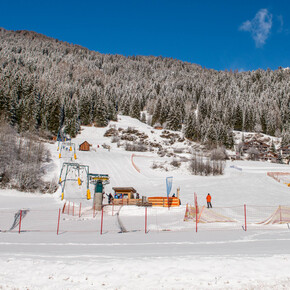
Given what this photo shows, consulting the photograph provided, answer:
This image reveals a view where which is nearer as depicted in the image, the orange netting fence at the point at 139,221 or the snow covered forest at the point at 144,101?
the orange netting fence at the point at 139,221

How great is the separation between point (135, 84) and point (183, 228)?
14536cm

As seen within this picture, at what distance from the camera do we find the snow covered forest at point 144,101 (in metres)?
74.9

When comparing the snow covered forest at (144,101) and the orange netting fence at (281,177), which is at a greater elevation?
the snow covered forest at (144,101)

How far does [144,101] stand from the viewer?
436 feet

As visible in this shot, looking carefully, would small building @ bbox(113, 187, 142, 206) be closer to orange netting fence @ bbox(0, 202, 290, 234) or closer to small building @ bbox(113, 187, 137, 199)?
small building @ bbox(113, 187, 137, 199)

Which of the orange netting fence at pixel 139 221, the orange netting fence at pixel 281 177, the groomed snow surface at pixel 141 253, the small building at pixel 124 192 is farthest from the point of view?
the orange netting fence at pixel 281 177

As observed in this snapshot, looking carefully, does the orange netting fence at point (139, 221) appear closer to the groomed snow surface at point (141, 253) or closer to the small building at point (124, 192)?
the groomed snow surface at point (141, 253)

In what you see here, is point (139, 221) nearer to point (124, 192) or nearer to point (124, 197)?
point (124, 192)

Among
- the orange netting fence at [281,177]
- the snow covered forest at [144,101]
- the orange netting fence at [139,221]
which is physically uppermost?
the snow covered forest at [144,101]

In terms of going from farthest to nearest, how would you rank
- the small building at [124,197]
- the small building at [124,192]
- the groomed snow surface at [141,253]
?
1. the small building at [124,192]
2. the small building at [124,197]
3. the groomed snow surface at [141,253]

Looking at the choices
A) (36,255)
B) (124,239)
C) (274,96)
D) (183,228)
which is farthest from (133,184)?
(274,96)

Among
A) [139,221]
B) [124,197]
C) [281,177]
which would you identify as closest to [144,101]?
[281,177]

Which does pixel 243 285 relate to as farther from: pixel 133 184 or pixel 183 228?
pixel 133 184

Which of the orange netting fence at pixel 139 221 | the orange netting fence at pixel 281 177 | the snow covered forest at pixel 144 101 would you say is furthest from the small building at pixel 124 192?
the snow covered forest at pixel 144 101
